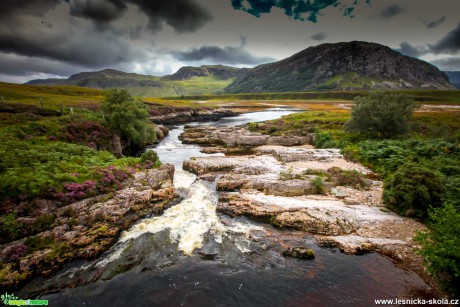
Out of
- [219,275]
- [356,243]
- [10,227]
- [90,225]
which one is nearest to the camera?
[219,275]

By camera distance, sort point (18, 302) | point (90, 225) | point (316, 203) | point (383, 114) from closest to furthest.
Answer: point (18, 302)
point (90, 225)
point (316, 203)
point (383, 114)

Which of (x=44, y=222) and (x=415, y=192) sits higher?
(x=415, y=192)

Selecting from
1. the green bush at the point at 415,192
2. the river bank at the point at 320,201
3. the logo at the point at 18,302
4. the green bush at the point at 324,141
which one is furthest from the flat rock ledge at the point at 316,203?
the logo at the point at 18,302

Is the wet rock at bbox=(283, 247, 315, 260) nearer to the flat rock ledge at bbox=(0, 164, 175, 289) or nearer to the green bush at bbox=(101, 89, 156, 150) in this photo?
the flat rock ledge at bbox=(0, 164, 175, 289)

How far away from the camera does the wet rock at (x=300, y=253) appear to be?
16.4 meters

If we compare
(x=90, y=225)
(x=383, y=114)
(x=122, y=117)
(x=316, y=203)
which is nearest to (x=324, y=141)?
(x=383, y=114)

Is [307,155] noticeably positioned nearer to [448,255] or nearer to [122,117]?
[448,255]

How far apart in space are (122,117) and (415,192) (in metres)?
45.1

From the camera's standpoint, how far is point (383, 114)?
1692 inches

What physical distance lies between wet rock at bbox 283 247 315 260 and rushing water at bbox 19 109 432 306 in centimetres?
43

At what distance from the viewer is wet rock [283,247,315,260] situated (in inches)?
647

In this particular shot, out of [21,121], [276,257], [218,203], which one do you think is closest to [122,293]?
[276,257]

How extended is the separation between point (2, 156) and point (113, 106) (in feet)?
79.0

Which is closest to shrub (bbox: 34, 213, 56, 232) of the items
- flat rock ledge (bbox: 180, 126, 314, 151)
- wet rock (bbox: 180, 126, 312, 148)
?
flat rock ledge (bbox: 180, 126, 314, 151)
